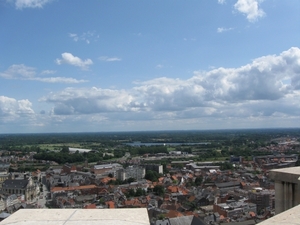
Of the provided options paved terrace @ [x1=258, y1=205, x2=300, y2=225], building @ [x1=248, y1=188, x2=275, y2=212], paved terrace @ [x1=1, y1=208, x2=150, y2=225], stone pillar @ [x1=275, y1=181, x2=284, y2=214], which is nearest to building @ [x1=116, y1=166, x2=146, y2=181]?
building @ [x1=248, y1=188, x2=275, y2=212]

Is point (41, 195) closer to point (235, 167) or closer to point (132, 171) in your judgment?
point (132, 171)

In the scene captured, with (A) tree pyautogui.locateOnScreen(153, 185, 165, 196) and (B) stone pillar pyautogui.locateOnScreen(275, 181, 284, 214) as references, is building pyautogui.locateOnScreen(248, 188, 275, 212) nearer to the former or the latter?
(A) tree pyautogui.locateOnScreen(153, 185, 165, 196)

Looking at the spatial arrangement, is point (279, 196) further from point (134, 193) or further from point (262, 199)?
point (134, 193)

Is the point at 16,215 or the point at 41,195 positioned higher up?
the point at 16,215

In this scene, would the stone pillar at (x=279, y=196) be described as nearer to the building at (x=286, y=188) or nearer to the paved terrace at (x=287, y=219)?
the building at (x=286, y=188)

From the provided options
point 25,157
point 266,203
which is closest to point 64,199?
point 266,203
